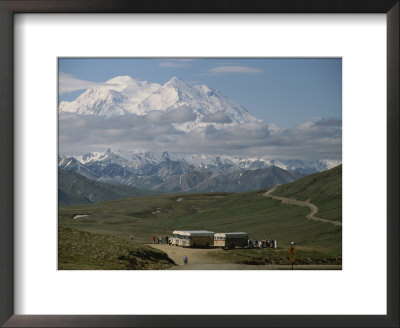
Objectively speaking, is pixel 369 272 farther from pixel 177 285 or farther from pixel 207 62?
pixel 207 62

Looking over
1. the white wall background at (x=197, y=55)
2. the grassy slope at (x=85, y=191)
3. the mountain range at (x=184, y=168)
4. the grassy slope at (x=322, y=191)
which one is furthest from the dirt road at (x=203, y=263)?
the grassy slope at (x=85, y=191)

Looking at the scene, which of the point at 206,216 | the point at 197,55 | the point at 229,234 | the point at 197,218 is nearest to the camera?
the point at 197,55

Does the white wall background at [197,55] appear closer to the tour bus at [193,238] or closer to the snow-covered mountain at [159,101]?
the snow-covered mountain at [159,101]

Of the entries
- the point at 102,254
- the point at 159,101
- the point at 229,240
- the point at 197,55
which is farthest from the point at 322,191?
the point at 102,254

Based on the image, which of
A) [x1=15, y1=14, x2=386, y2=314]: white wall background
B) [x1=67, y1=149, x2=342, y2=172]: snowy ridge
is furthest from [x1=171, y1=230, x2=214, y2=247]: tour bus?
[x1=15, y1=14, x2=386, y2=314]: white wall background

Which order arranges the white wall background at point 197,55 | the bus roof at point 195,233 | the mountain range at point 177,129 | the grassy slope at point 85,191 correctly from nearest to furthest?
1. the white wall background at point 197,55
2. the grassy slope at point 85,191
3. the mountain range at point 177,129
4. the bus roof at point 195,233

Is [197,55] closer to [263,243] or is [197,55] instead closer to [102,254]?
[102,254]
